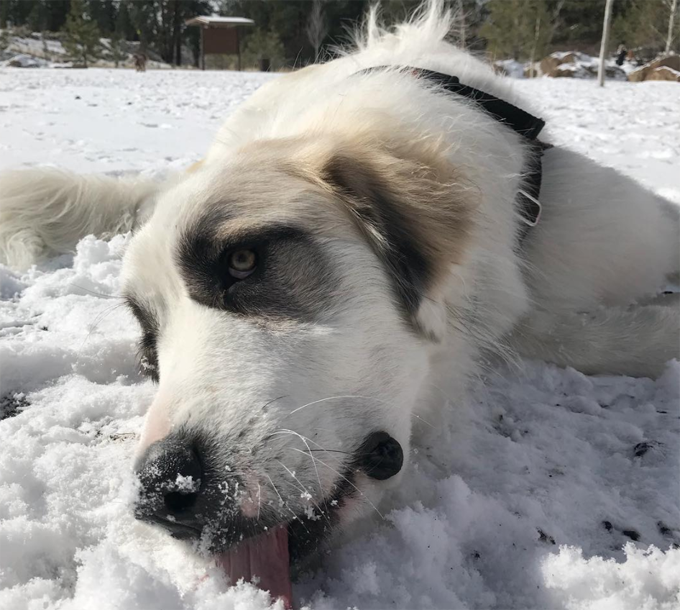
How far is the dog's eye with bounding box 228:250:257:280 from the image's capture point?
1.49 meters

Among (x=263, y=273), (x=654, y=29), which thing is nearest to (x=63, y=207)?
(x=263, y=273)

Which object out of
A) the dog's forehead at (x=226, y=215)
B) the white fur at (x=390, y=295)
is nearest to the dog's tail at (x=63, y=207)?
the white fur at (x=390, y=295)

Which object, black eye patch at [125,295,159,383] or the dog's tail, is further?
the dog's tail

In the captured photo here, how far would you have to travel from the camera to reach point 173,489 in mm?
1148

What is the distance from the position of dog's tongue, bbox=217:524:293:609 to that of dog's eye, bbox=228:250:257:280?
23.7 inches

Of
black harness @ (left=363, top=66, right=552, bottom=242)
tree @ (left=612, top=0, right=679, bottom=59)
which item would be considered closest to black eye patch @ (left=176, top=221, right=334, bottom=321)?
black harness @ (left=363, top=66, right=552, bottom=242)

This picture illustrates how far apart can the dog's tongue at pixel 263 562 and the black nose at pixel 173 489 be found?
102mm

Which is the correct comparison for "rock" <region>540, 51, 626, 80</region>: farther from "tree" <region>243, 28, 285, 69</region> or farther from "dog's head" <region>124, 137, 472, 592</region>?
"dog's head" <region>124, 137, 472, 592</region>

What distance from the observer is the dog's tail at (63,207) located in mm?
3395

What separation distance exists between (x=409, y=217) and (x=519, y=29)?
90.2 feet

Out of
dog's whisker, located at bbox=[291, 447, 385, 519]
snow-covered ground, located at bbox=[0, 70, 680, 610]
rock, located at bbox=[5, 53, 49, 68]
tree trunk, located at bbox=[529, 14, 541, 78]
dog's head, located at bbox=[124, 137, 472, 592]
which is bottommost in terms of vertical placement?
rock, located at bbox=[5, 53, 49, 68]

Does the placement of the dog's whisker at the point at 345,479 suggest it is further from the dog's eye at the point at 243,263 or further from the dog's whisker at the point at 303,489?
the dog's eye at the point at 243,263

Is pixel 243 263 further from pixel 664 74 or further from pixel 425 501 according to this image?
pixel 664 74

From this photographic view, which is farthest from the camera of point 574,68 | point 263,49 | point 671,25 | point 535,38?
point 263,49
